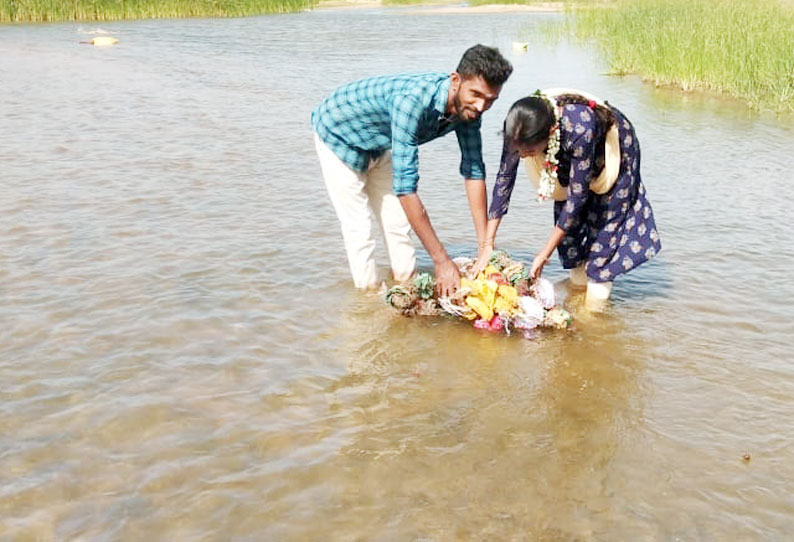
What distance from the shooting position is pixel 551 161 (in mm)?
3631

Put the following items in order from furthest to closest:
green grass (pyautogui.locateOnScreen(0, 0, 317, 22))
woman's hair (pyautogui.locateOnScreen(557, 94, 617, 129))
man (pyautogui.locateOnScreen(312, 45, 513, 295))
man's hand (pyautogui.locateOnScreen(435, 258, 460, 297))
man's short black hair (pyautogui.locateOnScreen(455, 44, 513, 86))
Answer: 1. green grass (pyautogui.locateOnScreen(0, 0, 317, 22))
2. man's hand (pyautogui.locateOnScreen(435, 258, 460, 297))
3. woman's hair (pyautogui.locateOnScreen(557, 94, 617, 129))
4. man (pyautogui.locateOnScreen(312, 45, 513, 295))
5. man's short black hair (pyautogui.locateOnScreen(455, 44, 513, 86))

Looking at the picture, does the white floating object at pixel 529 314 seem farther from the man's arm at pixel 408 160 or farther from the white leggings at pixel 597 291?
the man's arm at pixel 408 160

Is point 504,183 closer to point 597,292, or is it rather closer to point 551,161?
point 551,161

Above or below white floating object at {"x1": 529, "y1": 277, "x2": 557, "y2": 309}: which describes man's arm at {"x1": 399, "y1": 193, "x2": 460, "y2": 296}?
above

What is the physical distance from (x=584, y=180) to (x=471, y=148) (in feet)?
1.97

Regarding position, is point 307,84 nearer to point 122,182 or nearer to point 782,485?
point 122,182

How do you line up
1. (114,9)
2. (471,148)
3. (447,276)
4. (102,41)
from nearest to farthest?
(447,276) → (471,148) → (102,41) → (114,9)

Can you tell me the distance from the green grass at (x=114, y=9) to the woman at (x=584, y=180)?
2266cm

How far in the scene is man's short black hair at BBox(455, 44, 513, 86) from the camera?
3.33 meters

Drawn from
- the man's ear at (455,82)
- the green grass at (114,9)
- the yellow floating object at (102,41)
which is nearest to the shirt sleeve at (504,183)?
the man's ear at (455,82)

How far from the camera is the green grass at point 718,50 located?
9945 mm

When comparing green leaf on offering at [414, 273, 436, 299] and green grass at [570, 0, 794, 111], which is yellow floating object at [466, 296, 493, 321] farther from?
green grass at [570, 0, 794, 111]

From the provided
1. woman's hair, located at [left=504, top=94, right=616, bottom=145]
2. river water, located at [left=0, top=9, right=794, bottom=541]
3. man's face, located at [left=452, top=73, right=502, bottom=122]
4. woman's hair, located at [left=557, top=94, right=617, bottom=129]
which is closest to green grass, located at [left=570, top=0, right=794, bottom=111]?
river water, located at [left=0, top=9, right=794, bottom=541]

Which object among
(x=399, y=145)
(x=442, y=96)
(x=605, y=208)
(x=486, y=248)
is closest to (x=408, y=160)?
(x=399, y=145)
